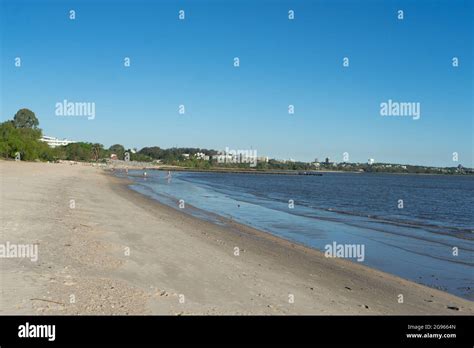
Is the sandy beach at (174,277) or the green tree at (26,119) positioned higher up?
the green tree at (26,119)

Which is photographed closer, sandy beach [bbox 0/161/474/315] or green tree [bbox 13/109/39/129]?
sandy beach [bbox 0/161/474/315]

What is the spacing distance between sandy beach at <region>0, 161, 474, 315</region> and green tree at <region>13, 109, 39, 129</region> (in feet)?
497

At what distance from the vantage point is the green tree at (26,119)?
490 feet

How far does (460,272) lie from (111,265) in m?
11.6

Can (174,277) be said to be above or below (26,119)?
below

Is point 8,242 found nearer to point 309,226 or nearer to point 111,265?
point 111,265

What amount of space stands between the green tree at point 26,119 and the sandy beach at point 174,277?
151604 mm

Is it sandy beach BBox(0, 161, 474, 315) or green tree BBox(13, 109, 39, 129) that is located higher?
green tree BBox(13, 109, 39, 129)

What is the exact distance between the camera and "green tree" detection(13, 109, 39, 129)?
149m

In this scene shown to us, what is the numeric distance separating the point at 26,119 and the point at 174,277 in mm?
163610

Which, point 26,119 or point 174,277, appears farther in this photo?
point 26,119

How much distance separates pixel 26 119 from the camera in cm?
15112

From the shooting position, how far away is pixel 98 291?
7.60 metres
